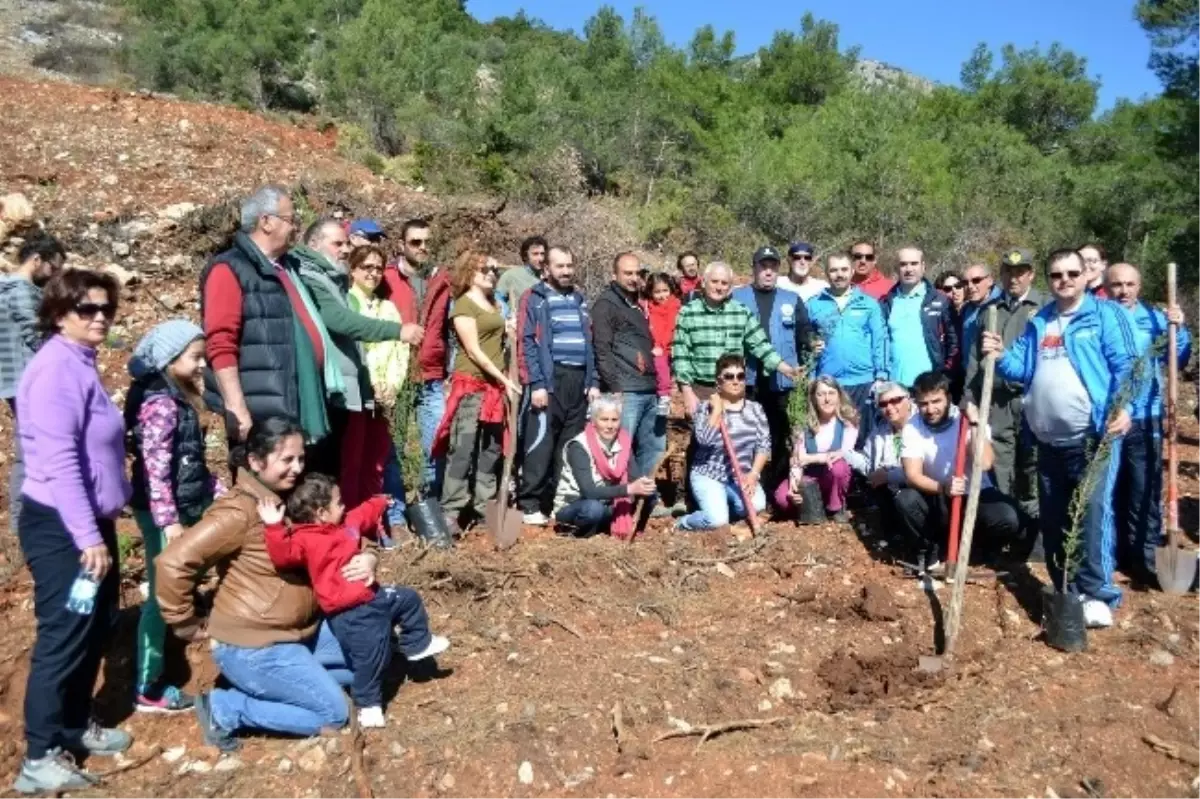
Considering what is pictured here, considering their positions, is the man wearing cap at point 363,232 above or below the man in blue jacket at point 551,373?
above

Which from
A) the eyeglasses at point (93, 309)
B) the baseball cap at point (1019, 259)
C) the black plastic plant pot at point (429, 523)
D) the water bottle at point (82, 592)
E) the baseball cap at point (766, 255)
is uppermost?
the baseball cap at point (1019, 259)

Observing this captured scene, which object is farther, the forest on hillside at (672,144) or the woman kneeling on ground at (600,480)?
the forest on hillside at (672,144)

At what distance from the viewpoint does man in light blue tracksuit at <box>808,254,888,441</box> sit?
19.8 feet

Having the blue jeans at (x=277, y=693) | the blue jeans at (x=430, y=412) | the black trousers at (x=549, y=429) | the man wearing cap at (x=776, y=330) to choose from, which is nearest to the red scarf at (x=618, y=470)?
the black trousers at (x=549, y=429)

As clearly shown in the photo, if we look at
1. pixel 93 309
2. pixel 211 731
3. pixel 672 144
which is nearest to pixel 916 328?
pixel 211 731

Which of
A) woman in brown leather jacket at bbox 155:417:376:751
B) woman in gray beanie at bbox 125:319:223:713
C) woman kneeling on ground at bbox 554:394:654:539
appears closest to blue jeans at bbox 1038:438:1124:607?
woman kneeling on ground at bbox 554:394:654:539

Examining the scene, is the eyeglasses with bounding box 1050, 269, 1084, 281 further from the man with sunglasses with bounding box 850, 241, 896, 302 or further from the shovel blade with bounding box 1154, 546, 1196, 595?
the man with sunglasses with bounding box 850, 241, 896, 302

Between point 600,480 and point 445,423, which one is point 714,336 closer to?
point 600,480

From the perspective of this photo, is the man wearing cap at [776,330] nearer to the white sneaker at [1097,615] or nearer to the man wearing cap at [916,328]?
the man wearing cap at [916,328]

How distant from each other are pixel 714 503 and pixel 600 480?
0.74 metres

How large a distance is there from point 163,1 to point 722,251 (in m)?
19.1

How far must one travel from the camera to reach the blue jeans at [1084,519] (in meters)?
4.36

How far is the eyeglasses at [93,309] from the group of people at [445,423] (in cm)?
1

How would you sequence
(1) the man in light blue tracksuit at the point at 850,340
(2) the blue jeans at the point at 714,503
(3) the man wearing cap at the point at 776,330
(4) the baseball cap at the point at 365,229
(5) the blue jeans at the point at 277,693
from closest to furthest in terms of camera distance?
(5) the blue jeans at the point at 277,693 < (4) the baseball cap at the point at 365,229 < (2) the blue jeans at the point at 714,503 < (1) the man in light blue tracksuit at the point at 850,340 < (3) the man wearing cap at the point at 776,330
